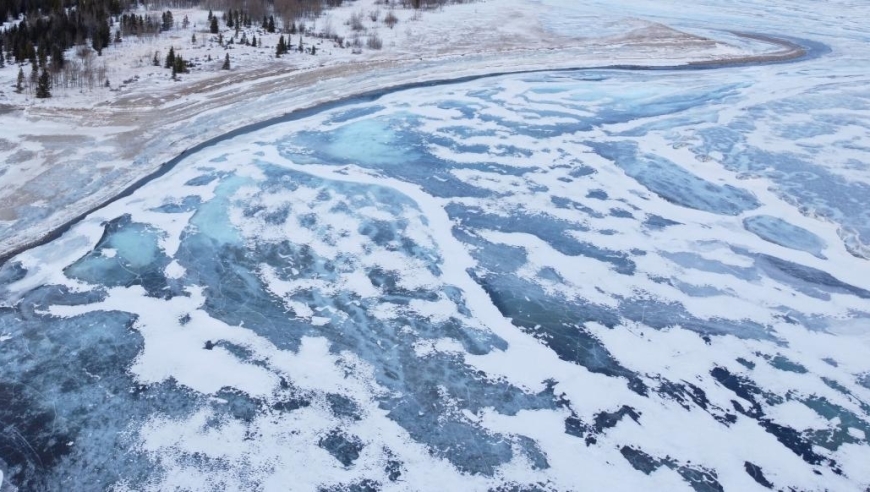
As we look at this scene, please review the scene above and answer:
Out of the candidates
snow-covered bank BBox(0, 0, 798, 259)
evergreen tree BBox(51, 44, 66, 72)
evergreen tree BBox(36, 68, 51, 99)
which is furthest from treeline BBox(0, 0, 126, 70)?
snow-covered bank BBox(0, 0, 798, 259)

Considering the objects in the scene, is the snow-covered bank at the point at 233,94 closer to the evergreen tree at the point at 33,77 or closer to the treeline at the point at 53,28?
the evergreen tree at the point at 33,77

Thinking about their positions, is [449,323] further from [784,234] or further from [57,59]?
[57,59]

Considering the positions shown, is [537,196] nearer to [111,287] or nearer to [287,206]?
[287,206]

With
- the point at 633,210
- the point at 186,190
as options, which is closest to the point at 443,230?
the point at 633,210

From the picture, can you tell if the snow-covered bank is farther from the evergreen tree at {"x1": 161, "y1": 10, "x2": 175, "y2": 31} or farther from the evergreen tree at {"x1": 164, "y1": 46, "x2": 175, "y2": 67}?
the evergreen tree at {"x1": 161, "y1": 10, "x2": 175, "y2": 31}

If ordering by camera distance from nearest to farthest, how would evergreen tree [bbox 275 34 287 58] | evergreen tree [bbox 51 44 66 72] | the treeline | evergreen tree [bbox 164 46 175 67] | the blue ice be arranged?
1. the blue ice
2. evergreen tree [bbox 51 44 66 72]
3. the treeline
4. evergreen tree [bbox 164 46 175 67]
5. evergreen tree [bbox 275 34 287 58]

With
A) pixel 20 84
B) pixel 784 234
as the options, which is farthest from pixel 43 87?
pixel 784 234
